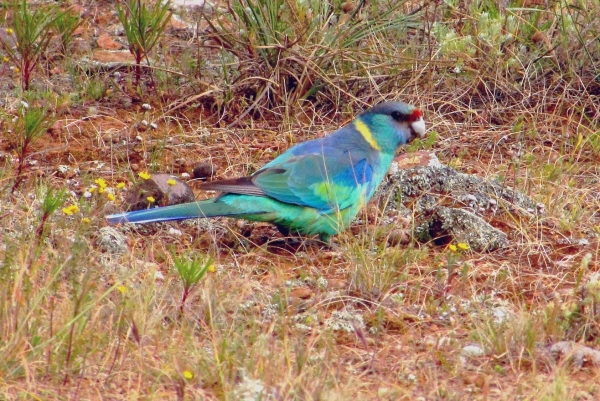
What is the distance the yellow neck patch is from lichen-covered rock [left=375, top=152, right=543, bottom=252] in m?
0.21

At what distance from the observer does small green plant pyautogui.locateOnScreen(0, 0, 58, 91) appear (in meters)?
5.47

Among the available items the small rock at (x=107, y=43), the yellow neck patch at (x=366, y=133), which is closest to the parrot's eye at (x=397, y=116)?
the yellow neck patch at (x=366, y=133)

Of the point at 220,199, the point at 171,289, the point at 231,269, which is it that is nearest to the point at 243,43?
the point at 220,199

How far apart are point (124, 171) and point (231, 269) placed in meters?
1.28

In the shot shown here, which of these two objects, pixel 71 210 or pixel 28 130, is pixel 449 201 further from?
pixel 28 130

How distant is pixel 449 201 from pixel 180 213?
1.30 m

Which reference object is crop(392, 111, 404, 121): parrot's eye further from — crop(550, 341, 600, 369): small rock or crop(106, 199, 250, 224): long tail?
crop(550, 341, 600, 369): small rock

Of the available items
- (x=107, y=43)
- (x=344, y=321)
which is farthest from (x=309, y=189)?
(x=107, y=43)

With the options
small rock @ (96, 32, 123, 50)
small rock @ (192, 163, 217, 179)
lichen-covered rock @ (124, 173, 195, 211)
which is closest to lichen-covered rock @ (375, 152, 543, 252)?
small rock @ (192, 163, 217, 179)

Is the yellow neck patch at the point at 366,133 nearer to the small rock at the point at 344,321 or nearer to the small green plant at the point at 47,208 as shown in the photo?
the small rock at the point at 344,321

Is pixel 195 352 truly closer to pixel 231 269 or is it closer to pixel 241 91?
pixel 231 269

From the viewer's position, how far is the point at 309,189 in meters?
4.70

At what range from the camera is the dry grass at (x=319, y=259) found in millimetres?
3113

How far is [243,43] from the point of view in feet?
19.1
